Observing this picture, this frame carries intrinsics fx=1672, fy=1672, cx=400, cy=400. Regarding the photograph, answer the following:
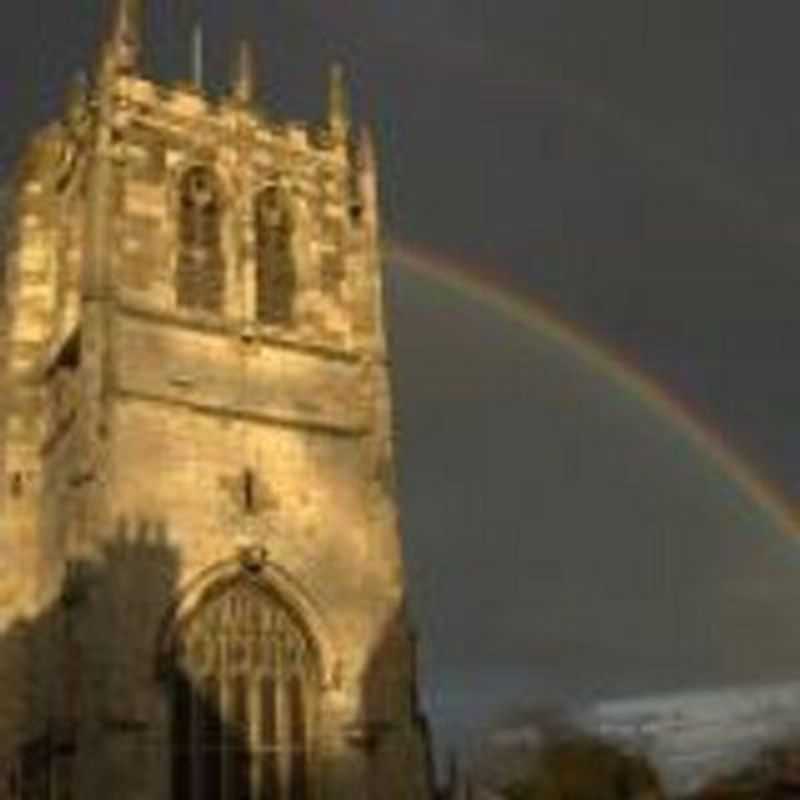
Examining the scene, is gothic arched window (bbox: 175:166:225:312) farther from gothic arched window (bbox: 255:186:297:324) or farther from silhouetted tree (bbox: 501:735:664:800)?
silhouetted tree (bbox: 501:735:664:800)

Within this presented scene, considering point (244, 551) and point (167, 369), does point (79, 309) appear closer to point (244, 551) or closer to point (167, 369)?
point (167, 369)

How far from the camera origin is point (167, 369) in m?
29.4

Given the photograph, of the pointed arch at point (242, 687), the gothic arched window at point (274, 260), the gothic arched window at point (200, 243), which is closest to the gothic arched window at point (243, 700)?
the pointed arch at point (242, 687)

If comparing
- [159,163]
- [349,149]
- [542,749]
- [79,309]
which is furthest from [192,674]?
[542,749]

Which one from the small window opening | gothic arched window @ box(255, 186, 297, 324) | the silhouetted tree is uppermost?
gothic arched window @ box(255, 186, 297, 324)

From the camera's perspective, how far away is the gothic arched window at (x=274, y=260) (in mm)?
31953

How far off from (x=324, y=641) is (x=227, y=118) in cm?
1099

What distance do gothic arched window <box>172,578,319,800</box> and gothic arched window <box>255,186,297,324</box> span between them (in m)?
5.88

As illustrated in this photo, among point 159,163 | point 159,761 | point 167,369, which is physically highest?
point 159,163

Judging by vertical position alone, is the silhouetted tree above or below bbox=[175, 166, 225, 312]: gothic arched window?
below

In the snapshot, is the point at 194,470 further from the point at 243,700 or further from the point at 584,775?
the point at 584,775

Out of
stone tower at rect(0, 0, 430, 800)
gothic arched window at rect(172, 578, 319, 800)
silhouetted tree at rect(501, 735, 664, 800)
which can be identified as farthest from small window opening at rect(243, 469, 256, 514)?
silhouetted tree at rect(501, 735, 664, 800)

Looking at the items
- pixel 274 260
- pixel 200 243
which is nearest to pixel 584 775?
pixel 274 260

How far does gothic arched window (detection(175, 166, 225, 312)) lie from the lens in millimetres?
31006
